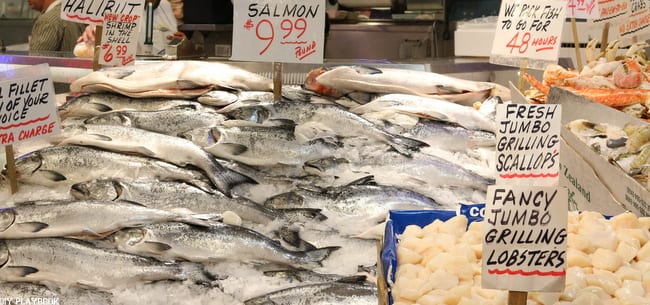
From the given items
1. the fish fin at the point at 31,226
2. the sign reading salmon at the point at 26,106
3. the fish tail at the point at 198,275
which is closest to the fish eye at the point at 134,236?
the fish tail at the point at 198,275

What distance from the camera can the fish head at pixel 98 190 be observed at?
7.37ft

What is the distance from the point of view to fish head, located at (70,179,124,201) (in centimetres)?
225

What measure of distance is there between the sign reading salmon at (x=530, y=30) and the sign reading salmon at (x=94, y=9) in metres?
1.73

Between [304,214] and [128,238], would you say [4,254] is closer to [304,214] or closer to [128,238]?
Result: [128,238]

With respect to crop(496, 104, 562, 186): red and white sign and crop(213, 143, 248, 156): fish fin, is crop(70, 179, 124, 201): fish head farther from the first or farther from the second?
crop(496, 104, 562, 186): red and white sign

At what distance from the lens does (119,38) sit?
3336 millimetres

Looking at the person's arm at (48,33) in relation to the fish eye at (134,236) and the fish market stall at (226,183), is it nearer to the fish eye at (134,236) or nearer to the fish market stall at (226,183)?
the fish market stall at (226,183)

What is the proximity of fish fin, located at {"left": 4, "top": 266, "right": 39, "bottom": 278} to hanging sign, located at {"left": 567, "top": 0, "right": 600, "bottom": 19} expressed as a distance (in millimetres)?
3058

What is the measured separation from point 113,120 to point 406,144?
1194 mm

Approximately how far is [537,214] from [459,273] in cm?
30

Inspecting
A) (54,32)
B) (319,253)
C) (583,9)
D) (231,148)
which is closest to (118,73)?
(231,148)

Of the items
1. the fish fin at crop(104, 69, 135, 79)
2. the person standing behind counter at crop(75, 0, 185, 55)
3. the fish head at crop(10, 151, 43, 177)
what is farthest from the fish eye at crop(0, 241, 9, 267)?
the person standing behind counter at crop(75, 0, 185, 55)

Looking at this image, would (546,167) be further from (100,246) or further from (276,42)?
(276,42)

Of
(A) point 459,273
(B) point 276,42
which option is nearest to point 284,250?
(A) point 459,273
